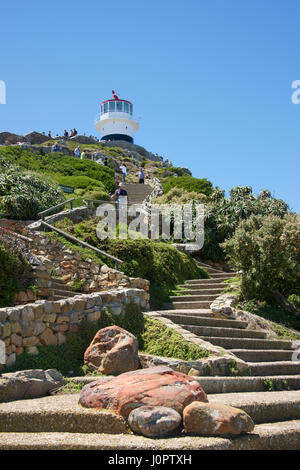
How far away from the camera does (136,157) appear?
52.1 meters

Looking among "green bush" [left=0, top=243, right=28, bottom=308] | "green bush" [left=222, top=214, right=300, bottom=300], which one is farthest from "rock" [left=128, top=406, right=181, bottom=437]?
"green bush" [left=222, top=214, right=300, bottom=300]

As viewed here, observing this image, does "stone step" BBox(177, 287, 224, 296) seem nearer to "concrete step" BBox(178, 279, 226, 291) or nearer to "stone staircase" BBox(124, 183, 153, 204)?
"concrete step" BBox(178, 279, 226, 291)

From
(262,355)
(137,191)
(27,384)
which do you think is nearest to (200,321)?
(262,355)

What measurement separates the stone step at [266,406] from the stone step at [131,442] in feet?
1.70

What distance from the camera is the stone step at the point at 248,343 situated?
809 centimetres

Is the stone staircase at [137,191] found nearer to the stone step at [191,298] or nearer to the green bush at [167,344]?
the stone step at [191,298]

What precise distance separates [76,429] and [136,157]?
49.2 metres

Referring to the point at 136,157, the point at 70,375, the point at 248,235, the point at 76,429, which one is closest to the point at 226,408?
the point at 76,429

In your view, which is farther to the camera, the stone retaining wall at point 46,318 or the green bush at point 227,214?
the green bush at point 227,214

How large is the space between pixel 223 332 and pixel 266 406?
12.6ft

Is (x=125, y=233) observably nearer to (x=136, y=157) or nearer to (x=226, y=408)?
(x=226, y=408)

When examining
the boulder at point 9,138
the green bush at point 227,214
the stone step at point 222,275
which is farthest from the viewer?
the boulder at point 9,138

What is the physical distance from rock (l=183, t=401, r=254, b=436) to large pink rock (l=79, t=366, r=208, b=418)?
170mm

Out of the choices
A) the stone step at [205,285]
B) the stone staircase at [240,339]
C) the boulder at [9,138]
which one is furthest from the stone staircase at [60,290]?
the boulder at [9,138]
